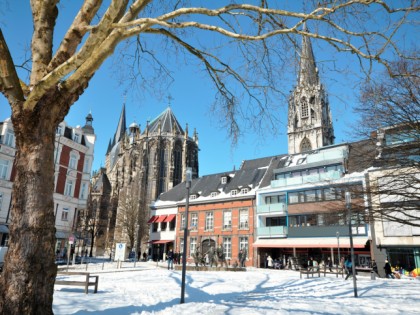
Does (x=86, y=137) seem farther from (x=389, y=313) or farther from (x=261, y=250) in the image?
(x=389, y=313)

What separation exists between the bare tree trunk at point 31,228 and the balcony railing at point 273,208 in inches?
1180

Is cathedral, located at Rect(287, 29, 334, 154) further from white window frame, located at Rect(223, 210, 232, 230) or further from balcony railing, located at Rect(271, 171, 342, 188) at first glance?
white window frame, located at Rect(223, 210, 232, 230)

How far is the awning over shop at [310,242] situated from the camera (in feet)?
92.4

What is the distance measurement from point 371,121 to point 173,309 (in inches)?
366

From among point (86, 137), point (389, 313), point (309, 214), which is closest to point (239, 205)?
point (309, 214)

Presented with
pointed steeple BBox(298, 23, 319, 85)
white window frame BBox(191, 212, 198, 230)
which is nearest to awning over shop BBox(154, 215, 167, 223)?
white window frame BBox(191, 212, 198, 230)

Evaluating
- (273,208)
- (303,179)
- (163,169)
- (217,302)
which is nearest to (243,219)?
(273,208)

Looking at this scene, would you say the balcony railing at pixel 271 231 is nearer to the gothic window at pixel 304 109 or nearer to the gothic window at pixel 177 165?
the gothic window at pixel 177 165

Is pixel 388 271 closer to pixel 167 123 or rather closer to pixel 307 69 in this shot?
pixel 307 69

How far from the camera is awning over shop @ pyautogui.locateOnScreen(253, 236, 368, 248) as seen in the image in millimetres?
28156

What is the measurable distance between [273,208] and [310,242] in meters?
5.06

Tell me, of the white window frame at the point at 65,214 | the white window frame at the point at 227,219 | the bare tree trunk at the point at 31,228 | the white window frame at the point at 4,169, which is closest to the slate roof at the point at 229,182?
the white window frame at the point at 227,219

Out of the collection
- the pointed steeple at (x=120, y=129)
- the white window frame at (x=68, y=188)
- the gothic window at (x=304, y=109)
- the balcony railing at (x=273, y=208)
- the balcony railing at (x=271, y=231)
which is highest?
the pointed steeple at (x=120, y=129)

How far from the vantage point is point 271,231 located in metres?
33.7
